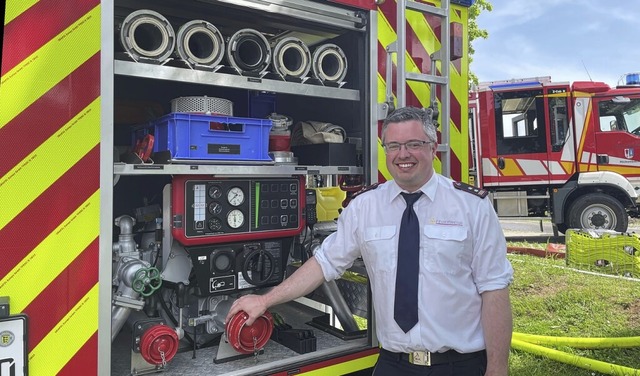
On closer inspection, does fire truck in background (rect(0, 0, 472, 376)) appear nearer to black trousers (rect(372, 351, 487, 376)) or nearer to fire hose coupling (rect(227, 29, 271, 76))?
fire hose coupling (rect(227, 29, 271, 76))

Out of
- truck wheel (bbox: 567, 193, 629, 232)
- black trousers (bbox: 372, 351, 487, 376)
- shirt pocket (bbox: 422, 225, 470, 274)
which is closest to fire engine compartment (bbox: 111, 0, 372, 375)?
black trousers (bbox: 372, 351, 487, 376)

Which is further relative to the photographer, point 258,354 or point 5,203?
point 258,354

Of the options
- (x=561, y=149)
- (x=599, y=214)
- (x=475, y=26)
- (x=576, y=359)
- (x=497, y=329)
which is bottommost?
(x=576, y=359)

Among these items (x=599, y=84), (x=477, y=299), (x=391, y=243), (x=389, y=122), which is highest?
(x=599, y=84)

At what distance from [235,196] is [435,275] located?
1.08 m

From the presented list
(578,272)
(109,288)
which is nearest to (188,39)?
(109,288)

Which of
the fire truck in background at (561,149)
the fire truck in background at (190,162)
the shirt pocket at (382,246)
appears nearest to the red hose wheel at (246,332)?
the fire truck in background at (190,162)

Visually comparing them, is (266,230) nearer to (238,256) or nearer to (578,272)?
(238,256)

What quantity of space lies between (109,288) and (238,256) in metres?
0.86

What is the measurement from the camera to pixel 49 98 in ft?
6.18

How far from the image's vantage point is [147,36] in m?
2.49

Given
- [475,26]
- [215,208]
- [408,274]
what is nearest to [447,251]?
[408,274]

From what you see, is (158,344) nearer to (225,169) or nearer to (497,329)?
(225,169)

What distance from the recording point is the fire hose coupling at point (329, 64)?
2.91 meters
